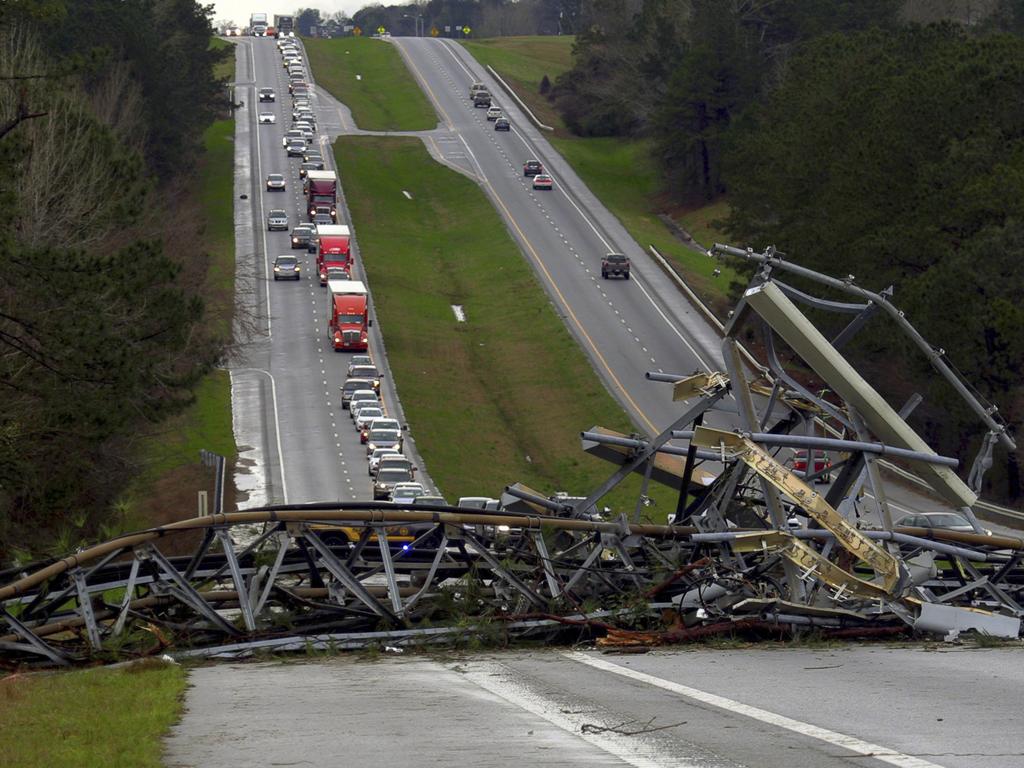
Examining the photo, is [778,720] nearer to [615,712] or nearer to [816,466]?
[615,712]

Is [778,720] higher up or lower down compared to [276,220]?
higher up

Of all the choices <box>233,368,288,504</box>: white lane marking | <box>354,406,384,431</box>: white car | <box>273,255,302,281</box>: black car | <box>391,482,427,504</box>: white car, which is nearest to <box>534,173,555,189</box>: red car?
<box>273,255,302,281</box>: black car

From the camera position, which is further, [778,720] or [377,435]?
[377,435]

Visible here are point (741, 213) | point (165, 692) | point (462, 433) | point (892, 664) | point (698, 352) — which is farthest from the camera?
point (741, 213)

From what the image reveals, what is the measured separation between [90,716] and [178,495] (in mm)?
44766

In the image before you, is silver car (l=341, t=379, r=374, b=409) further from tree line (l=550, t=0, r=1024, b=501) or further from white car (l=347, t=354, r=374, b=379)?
tree line (l=550, t=0, r=1024, b=501)

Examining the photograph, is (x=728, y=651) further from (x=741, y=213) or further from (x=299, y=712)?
(x=741, y=213)

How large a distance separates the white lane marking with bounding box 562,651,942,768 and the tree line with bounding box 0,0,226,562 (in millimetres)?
8480

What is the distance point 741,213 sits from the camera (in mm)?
92438

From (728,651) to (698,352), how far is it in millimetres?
68015

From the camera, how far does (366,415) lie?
71250 millimetres

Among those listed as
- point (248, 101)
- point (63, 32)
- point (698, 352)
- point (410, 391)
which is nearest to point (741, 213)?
point (698, 352)

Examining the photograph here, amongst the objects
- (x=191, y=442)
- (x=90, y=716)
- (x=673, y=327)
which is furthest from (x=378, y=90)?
(x=90, y=716)

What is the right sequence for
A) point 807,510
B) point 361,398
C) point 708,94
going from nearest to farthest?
point 807,510 → point 361,398 → point 708,94
